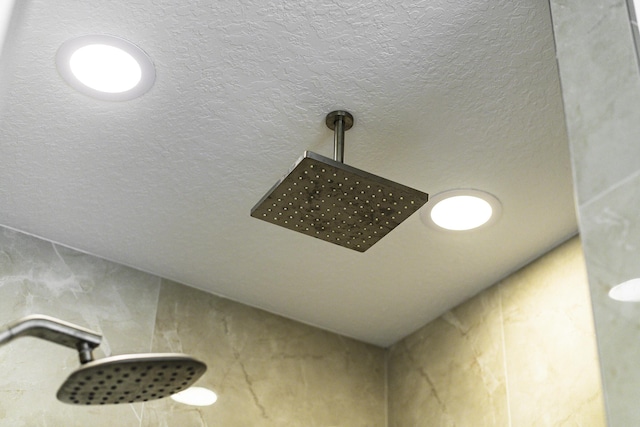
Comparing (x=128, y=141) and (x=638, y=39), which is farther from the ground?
(x=128, y=141)

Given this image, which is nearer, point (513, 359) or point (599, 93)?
point (599, 93)

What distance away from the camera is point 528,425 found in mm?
1588

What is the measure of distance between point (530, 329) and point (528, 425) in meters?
0.21

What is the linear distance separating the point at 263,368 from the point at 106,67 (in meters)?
0.95

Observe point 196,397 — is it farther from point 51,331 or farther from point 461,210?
point 51,331

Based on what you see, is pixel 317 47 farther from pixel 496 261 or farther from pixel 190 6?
pixel 496 261

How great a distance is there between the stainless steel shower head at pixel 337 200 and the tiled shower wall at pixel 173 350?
0.65m

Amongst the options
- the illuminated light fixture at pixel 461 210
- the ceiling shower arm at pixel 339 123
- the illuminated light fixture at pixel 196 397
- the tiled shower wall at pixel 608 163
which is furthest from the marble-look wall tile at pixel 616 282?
the illuminated light fixture at pixel 196 397

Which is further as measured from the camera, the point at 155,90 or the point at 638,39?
the point at 155,90

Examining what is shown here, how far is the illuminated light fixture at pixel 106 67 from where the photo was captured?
48.1 inches

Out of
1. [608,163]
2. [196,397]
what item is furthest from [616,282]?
[196,397]

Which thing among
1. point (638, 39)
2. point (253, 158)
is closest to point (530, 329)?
point (253, 158)

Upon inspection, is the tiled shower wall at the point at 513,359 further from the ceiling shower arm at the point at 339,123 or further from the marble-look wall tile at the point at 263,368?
the ceiling shower arm at the point at 339,123

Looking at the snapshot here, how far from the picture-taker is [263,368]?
1922mm
